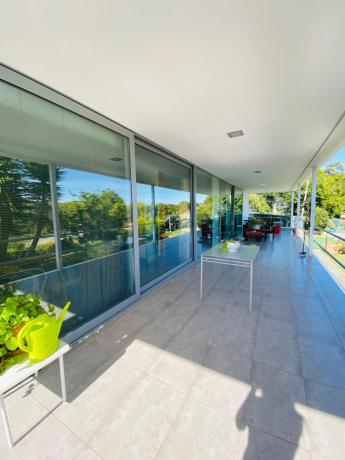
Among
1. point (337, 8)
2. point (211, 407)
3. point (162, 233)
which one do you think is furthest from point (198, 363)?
point (337, 8)

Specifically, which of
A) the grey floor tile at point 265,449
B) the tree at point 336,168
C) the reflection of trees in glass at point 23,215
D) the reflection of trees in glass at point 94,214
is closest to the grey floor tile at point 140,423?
the grey floor tile at point 265,449

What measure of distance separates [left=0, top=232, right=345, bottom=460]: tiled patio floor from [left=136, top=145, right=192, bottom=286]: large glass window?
1.18 m

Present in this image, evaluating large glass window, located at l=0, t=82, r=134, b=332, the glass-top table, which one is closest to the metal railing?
the glass-top table

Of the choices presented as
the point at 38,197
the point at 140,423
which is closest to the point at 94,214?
the point at 38,197

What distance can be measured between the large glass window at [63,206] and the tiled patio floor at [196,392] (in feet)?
2.03

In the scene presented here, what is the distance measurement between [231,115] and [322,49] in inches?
39.5

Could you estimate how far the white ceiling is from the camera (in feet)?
3.59

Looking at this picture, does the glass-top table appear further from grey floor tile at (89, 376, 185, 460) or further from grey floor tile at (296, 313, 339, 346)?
grey floor tile at (89, 376, 185, 460)

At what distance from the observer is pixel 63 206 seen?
1.95m

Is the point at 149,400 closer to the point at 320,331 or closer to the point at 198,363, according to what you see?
the point at 198,363

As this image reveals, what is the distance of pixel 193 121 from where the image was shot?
2.46 meters

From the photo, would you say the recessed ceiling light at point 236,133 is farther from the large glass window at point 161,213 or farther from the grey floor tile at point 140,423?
the grey floor tile at point 140,423

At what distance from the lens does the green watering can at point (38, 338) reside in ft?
3.64

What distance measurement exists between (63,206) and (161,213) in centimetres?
197
